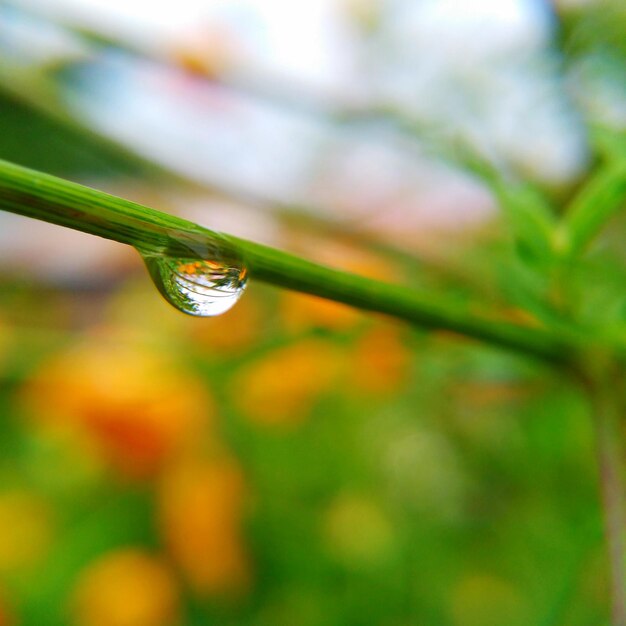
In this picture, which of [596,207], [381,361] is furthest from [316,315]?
[596,207]

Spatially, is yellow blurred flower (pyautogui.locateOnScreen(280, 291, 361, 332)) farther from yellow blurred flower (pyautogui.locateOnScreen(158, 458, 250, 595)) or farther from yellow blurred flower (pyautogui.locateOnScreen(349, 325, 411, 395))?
yellow blurred flower (pyautogui.locateOnScreen(158, 458, 250, 595))

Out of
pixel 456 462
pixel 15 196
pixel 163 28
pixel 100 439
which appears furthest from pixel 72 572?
pixel 15 196

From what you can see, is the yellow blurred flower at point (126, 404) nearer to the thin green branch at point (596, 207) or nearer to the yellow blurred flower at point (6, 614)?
the yellow blurred flower at point (6, 614)

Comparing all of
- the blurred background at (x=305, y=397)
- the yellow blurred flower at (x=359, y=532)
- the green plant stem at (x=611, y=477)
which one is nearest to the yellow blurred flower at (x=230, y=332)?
the blurred background at (x=305, y=397)

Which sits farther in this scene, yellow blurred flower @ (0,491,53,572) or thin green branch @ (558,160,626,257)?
yellow blurred flower @ (0,491,53,572)

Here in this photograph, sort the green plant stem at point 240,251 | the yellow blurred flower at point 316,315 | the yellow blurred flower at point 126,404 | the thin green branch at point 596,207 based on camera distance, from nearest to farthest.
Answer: the green plant stem at point 240,251
the thin green branch at point 596,207
the yellow blurred flower at point 316,315
the yellow blurred flower at point 126,404

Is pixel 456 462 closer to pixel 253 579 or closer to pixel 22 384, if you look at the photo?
pixel 253 579

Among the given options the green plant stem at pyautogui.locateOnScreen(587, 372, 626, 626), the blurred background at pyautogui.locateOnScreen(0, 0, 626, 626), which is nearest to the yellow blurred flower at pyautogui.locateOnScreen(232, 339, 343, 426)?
the blurred background at pyautogui.locateOnScreen(0, 0, 626, 626)
